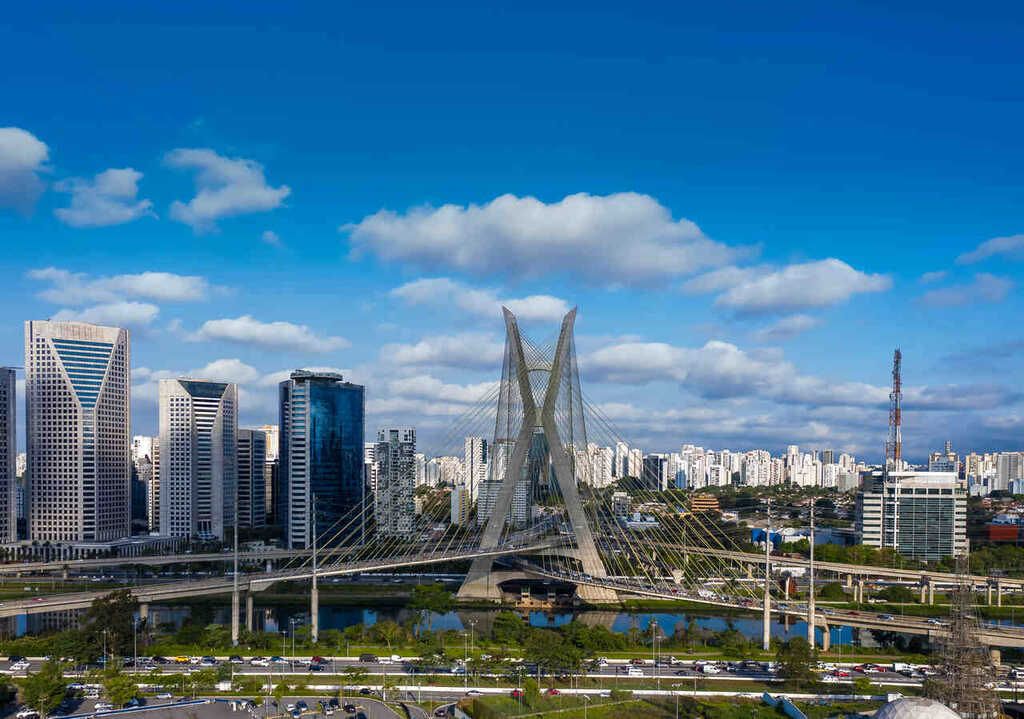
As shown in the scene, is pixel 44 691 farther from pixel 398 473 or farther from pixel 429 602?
pixel 398 473

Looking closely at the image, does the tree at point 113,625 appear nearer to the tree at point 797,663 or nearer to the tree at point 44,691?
the tree at point 44,691

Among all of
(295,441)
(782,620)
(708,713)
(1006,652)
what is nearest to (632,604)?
(782,620)

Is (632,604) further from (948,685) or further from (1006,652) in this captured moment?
(948,685)

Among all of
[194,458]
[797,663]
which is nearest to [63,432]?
[194,458]

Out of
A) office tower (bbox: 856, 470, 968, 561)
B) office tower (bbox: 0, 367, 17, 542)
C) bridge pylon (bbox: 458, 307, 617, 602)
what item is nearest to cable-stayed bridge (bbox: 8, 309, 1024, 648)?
bridge pylon (bbox: 458, 307, 617, 602)

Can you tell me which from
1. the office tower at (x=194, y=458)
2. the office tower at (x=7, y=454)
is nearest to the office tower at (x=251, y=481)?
the office tower at (x=194, y=458)

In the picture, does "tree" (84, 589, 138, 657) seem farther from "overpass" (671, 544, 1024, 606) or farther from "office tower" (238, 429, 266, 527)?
"office tower" (238, 429, 266, 527)

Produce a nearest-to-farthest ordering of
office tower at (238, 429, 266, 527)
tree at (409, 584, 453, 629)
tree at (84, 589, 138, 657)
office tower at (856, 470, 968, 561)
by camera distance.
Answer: tree at (84, 589, 138, 657) → tree at (409, 584, 453, 629) → office tower at (856, 470, 968, 561) → office tower at (238, 429, 266, 527)
